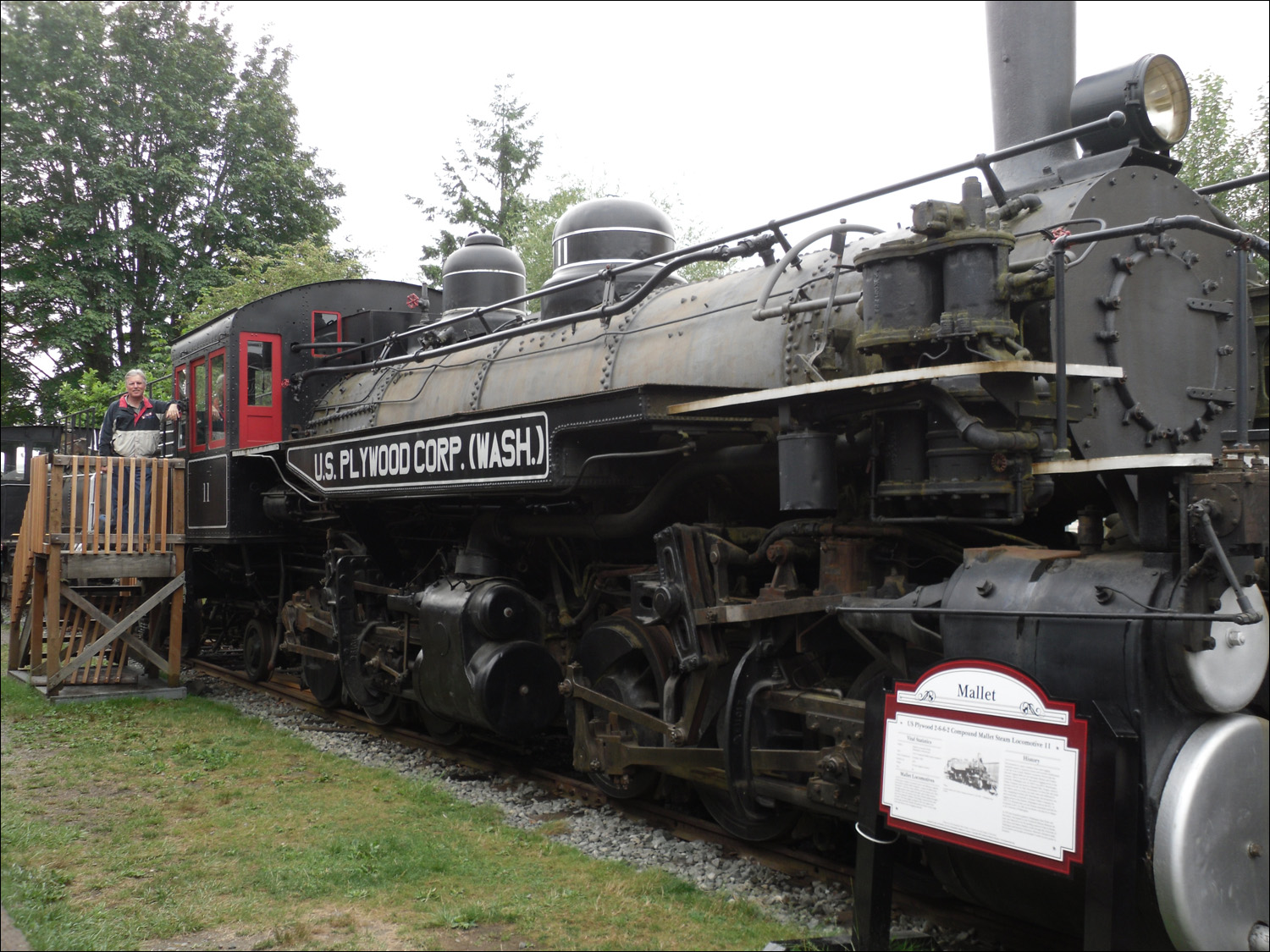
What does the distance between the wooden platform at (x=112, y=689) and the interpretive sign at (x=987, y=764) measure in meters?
7.41

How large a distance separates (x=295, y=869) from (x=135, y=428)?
6727 mm

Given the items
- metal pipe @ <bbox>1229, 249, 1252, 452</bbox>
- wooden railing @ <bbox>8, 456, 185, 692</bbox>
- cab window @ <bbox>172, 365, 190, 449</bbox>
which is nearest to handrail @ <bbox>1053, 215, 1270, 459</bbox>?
metal pipe @ <bbox>1229, 249, 1252, 452</bbox>

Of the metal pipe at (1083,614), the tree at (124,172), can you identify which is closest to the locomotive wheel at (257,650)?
the tree at (124,172)

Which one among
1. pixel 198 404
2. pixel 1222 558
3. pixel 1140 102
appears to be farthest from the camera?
pixel 198 404

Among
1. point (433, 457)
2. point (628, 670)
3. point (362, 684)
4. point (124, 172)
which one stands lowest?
point (362, 684)

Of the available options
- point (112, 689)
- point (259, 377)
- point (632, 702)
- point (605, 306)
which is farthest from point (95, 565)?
point (632, 702)

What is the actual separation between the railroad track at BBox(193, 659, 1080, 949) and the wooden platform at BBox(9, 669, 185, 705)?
0.94 m

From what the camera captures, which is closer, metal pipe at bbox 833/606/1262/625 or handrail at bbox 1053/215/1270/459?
metal pipe at bbox 833/606/1262/625

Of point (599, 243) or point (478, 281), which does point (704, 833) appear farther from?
point (478, 281)

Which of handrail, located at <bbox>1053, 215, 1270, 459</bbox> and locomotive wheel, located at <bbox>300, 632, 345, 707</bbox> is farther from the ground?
handrail, located at <bbox>1053, 215, 1270, 459</bbox>

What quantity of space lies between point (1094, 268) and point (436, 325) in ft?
16.5

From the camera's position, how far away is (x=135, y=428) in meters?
9.92

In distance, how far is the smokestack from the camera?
4434mm

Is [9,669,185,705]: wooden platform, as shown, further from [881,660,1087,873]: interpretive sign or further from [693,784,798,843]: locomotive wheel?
[881,660,1087,873]: interpretive sign
